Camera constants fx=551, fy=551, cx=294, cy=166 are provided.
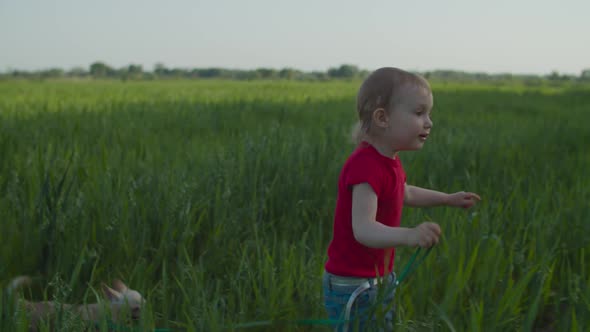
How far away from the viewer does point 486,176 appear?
3336 mm

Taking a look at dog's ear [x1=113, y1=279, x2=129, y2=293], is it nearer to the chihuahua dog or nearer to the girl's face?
Answer: the chihuahua dog

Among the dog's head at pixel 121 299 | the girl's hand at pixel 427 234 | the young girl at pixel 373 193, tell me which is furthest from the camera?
the dog's head at pixel 121 299

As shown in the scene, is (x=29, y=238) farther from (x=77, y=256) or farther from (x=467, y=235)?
(x=467, y=235)

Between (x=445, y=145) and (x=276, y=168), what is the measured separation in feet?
5.43

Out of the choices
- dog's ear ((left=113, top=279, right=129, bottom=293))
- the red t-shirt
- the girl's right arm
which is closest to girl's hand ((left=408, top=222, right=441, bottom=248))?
the girl's right arm

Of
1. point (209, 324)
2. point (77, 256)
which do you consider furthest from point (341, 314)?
point (77, 256)

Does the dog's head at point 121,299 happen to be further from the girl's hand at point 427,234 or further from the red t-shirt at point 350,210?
the girl's hand at point 427,234

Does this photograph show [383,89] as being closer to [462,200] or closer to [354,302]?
[462,200]

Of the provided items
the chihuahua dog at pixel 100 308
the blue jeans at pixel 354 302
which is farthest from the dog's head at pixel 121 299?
the blue jeans at pixel 354 302

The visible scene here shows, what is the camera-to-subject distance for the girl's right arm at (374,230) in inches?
45.1

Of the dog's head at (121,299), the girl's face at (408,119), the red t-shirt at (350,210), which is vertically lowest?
the dog's head at (121,299)

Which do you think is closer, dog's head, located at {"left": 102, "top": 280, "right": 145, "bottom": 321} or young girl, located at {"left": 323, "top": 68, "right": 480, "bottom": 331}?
young girl, located at {"left": 323, "top": 68, "right": 480, "bottom": 331}

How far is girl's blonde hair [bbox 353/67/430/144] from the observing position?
1326 mm

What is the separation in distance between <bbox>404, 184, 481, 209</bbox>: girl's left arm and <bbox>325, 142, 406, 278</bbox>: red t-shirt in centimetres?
10
